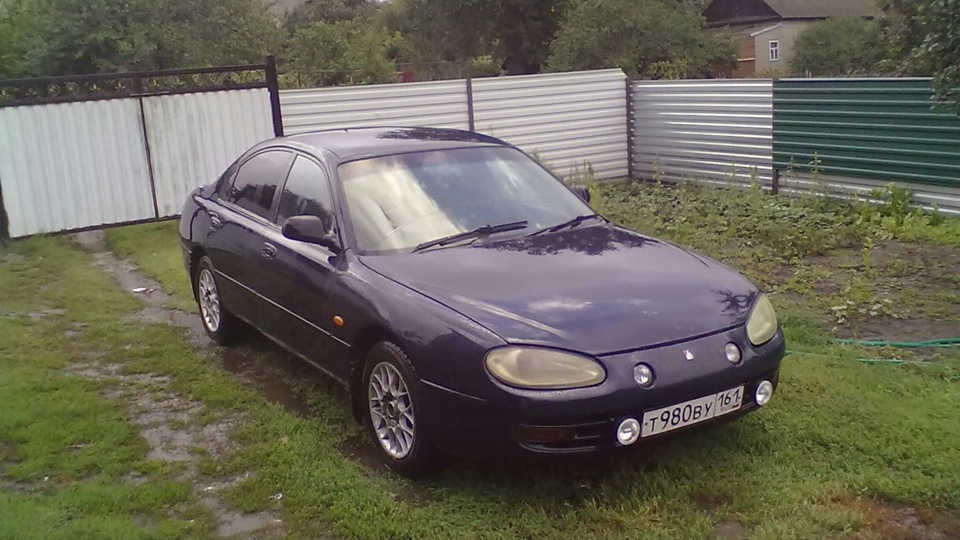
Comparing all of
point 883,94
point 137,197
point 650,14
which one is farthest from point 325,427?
→ point 650,14

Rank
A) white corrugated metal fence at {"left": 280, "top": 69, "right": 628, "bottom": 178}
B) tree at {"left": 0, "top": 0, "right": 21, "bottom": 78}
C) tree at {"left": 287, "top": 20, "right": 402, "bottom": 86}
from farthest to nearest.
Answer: tree at {"left": 287, "top": 20, "right": 402, "bottom": 86} → tree at {"left": 0, "top": 0, "right": 21, "bottom": 78} → white corrugated metal fence at {"left": 280, "top": 69, "right": 628, "bottom": 178}

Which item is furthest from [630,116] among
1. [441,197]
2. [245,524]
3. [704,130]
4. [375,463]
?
[245,524]

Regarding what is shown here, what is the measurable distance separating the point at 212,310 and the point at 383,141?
2166 millimetres

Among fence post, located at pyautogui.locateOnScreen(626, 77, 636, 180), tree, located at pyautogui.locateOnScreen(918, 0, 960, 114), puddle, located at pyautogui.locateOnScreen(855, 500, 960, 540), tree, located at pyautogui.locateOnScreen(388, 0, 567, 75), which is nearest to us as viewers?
puddle, located at pyautogui.locateOnScreen(855, 500, 960, 540)

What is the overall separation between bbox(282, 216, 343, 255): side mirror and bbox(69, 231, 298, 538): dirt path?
3.67ft

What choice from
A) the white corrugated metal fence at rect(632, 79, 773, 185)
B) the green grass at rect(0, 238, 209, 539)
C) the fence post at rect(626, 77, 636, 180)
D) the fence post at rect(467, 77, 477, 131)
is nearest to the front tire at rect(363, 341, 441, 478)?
the green grass at rect(0, 238, 209, 539)

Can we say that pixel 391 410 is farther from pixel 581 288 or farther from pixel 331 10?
pixel 331 10

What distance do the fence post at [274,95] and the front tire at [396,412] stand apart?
7714 mm

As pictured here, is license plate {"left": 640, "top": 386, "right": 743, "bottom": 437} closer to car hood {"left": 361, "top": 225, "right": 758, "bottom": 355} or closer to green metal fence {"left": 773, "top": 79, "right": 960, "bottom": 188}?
car hood {"left": 361, "top": 225, "right": 758, "bottom": 355}

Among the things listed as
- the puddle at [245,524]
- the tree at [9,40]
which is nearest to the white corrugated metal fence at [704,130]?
the puddle at [245,524]

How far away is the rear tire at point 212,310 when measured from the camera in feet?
21.4

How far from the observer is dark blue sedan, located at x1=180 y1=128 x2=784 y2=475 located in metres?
3.69

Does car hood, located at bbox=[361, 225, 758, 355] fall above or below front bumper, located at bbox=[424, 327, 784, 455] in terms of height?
above

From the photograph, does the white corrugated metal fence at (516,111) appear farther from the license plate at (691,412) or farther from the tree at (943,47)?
the license plate at (691,412)
